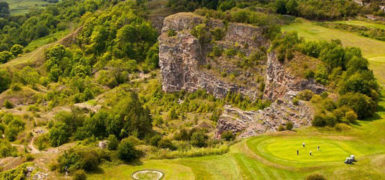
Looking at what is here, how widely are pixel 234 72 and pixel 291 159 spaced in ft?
124

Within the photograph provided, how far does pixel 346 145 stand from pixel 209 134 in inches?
1095

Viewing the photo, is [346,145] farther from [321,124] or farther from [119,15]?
[119,15]

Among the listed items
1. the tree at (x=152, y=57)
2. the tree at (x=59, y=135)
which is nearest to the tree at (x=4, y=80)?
the tree at (x=152, y=57)

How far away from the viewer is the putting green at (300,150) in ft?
126

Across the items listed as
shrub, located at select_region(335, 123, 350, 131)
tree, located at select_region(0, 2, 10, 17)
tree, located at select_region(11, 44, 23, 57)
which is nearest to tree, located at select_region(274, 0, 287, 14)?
A: shrub, located at select_region(335, 123, 350, 131)

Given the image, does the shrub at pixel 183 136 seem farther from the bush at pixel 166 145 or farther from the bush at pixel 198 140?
the bush at pixel 166 145

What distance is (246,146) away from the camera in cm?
→ 4550

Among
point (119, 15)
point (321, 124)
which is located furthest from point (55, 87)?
point (321, 124)

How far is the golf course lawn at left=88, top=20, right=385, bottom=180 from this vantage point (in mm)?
35719

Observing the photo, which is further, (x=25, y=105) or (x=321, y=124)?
(x=25, y=105)

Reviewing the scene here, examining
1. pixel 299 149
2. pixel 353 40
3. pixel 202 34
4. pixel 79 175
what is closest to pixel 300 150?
pixel 299 149

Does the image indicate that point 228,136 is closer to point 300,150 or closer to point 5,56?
point 300,150

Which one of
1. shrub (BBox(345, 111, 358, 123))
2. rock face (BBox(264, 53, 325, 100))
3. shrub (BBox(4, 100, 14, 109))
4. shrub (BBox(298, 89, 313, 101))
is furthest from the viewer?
shrub (BBox(4, 100, 14, 109))

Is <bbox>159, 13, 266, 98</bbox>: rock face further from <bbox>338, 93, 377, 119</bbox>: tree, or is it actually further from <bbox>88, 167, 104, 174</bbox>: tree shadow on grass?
<bbox>88, 167, 104, 174</bbox>: tree shadow on grass
